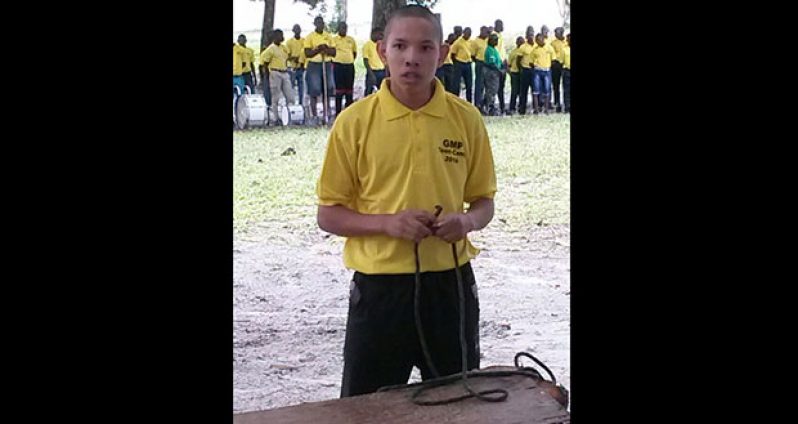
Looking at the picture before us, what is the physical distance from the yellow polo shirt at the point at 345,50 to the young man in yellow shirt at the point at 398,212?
5.77 m

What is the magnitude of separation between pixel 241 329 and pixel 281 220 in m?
1.84

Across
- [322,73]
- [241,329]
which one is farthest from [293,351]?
[322,73]

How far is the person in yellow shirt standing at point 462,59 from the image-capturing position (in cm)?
782

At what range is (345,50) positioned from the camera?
7.50 metres

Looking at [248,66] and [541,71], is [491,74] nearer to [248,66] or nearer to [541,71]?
[541,71]

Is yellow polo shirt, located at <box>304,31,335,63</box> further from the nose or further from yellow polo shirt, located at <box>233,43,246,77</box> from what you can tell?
the nose

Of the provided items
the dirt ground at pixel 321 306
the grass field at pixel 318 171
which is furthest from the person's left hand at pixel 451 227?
the grass field at pixel 318 171

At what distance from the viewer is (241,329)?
3.60 meters

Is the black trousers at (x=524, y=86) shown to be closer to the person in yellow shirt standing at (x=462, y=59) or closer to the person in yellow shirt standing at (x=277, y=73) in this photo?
the person in yellow shirt standing at (x=462, y=59)

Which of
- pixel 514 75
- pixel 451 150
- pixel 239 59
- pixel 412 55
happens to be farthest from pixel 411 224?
pixel 514 75

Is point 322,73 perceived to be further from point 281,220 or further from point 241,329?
point 241,329
